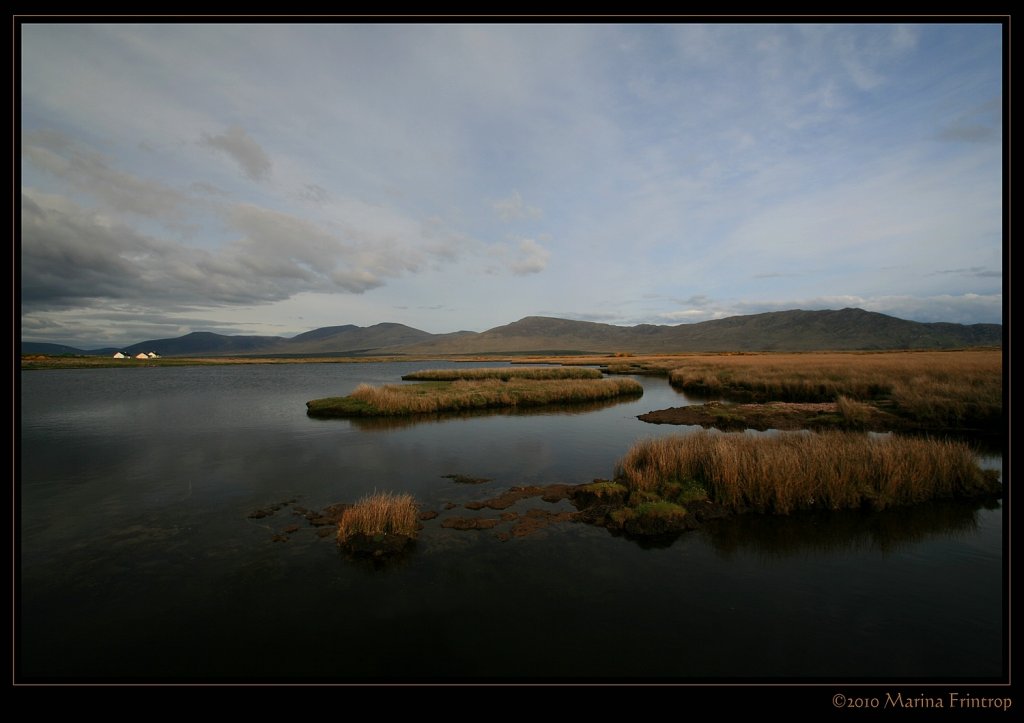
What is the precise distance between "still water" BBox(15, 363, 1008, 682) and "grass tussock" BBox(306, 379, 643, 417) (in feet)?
60.5

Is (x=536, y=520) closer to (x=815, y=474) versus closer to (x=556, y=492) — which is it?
(x=556, y=492)

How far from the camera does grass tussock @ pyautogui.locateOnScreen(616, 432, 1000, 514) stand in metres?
13.9

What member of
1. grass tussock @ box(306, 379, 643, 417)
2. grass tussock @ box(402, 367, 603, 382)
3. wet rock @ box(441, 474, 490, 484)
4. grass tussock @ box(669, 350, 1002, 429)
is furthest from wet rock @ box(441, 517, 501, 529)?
grass tussock @ box(402, 367, 603, 382)

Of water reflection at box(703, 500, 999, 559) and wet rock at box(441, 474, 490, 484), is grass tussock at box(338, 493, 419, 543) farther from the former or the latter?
water reflection at box(703, 500, 999, 559)

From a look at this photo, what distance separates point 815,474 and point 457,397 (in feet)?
96.6

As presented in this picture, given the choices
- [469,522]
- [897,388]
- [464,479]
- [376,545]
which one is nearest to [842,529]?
[469,522]

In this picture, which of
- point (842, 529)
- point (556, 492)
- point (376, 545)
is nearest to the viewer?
point (376, 545)

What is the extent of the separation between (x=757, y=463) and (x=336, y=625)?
13948 mm

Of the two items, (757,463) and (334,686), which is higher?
(757,463)

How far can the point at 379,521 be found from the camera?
12.2 meters

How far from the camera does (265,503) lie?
50.3 feet

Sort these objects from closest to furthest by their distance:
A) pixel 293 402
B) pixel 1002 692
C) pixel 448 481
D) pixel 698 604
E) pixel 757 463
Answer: pixel 1002 692 → pixel 698 604 → pixel 757 463 → pixel 448 481 → pixel 293 402
